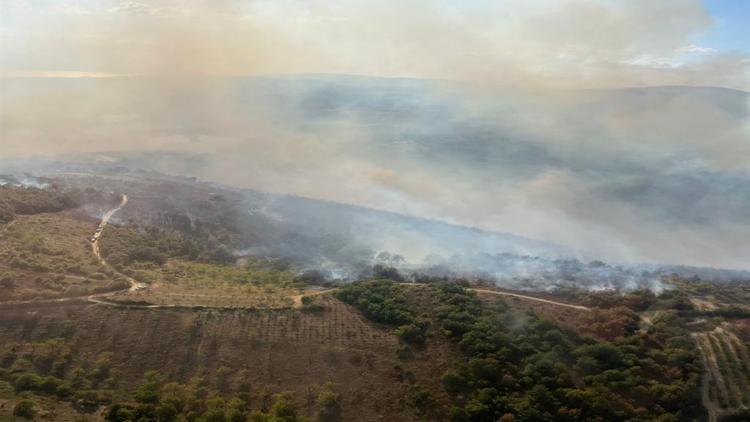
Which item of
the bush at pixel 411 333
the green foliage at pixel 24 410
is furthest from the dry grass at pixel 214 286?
the green foliage at pixel 24 410

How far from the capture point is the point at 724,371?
4541 centimetres

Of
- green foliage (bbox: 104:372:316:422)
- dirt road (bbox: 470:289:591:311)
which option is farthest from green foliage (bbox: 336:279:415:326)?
green foliage (bbox: 104:372:316:422)

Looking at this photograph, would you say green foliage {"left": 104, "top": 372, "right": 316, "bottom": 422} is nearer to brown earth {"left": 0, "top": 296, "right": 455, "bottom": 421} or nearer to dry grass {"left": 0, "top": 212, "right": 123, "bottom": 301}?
brown earth {"left": 0, "top": 296, "right": 455, "bottom": 421}

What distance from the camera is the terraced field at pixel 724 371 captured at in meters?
42.2

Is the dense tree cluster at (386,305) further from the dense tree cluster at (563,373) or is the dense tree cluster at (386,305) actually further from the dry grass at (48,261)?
the dry grass at (48,261)

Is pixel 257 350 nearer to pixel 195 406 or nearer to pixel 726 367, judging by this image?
pixel 195 406

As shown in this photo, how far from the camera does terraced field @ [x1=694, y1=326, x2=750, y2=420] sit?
139ft

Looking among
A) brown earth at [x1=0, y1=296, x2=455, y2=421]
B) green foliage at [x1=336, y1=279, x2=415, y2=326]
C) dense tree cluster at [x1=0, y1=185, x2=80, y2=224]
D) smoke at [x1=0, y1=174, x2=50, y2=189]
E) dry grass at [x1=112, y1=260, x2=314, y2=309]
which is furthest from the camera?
smoke at [x1=0, y1=174, x2=50, y2=189]

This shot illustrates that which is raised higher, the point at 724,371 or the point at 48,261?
the point at 48,261

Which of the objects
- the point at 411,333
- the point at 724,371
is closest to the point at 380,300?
the point at 411,333

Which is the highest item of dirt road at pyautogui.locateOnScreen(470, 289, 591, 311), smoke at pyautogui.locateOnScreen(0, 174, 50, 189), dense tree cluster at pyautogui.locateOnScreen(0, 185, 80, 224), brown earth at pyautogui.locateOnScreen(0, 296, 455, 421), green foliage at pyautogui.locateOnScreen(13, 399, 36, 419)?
smoke at pyautogui.locateOnScreen(0, 174, 50, 189)

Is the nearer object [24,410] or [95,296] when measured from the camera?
[24,410]

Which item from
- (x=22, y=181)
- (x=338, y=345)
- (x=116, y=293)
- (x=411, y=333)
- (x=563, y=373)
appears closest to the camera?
(x=563, y=373)

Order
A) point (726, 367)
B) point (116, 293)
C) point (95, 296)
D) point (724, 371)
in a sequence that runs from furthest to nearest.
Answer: point (116, 293), point (95, 296), point (726, 367), point (724, 371)
